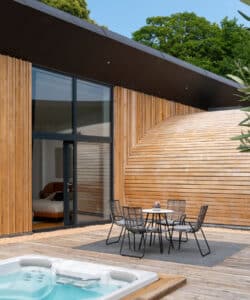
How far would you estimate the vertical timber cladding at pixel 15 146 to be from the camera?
305 inches

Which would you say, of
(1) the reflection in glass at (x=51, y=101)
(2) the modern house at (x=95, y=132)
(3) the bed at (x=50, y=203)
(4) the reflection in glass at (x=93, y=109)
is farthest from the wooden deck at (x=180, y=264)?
(4) the reflection in glass at (x=93, y=109)

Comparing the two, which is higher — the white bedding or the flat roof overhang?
the flat roof overhang

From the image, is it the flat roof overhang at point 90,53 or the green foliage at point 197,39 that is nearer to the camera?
the flat roof overhang at point 90,53

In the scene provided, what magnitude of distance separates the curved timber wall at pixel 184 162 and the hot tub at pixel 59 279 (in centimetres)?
501

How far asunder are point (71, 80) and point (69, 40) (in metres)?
1.47

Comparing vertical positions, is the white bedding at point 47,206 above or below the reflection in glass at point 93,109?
below

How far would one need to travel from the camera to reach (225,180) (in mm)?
9484

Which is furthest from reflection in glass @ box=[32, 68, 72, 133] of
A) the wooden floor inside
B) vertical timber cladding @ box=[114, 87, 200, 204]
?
the wooden floor inside

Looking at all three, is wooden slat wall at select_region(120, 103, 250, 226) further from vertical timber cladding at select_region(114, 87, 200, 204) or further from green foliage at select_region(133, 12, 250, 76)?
green foliage at select_region(133, 12, 250, 76)

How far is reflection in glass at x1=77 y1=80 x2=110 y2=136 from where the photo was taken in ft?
31.4

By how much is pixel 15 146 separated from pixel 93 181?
249 centimetres

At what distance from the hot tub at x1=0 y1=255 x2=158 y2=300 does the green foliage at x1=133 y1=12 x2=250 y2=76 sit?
20.2 metres

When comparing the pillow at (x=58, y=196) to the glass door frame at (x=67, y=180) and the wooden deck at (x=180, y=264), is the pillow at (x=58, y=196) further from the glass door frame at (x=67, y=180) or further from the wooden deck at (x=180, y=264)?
the wooden deck at (x=180, y=264)

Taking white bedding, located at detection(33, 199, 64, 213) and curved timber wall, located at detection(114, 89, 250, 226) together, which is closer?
white bedding, located at detection(33, 199, 64, 213)
